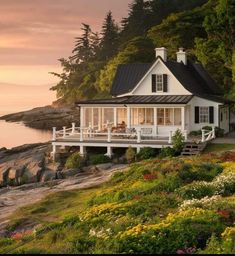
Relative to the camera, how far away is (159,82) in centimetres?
4497

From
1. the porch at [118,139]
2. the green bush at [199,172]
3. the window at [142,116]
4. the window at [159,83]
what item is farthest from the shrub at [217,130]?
the green bush at [199,172]

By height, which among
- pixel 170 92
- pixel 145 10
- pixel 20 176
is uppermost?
pixel 145 10

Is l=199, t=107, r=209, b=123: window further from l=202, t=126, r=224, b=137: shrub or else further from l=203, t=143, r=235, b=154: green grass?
l=203, t=143, r=235, b=154: green grass

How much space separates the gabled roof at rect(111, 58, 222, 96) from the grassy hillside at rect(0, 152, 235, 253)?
22.4 metres

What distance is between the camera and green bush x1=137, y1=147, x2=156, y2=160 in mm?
37469

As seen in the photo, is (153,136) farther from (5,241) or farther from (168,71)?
(5,241)

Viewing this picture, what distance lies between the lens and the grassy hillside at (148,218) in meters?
13.2

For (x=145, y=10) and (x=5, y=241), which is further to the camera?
(x=145, y=10)

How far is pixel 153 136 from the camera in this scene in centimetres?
4203

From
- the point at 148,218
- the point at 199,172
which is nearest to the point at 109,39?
the point at 199,172

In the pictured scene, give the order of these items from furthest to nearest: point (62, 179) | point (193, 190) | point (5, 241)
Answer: point (62, 179) → point (193, 190) → point (5, 241)

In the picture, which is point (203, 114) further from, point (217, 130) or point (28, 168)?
point (28, 168)

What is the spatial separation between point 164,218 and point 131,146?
2282cm

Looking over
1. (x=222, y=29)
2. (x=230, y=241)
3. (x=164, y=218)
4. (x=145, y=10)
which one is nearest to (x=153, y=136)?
(x=222, y=29)
